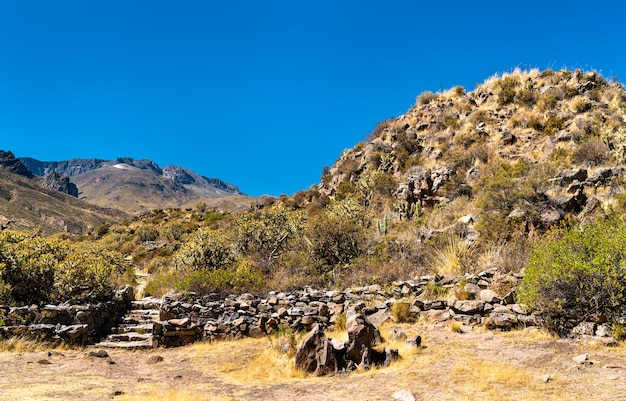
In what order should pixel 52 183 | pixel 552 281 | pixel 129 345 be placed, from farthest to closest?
pixel 52 183
pixel 129 345
pixel 552 281

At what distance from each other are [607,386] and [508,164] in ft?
52.7

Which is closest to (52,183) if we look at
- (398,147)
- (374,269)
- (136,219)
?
(136,219)

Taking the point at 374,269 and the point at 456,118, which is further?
the point at 456,118

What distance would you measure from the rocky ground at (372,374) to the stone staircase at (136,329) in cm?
118

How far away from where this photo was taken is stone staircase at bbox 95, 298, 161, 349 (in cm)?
1016

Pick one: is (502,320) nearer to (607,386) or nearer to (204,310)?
(607,386)

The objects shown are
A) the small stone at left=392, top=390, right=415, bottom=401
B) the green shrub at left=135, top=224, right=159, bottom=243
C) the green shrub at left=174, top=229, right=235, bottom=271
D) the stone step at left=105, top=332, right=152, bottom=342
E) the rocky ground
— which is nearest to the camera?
the small stone at left=392, top=390, right=415, bottom=401

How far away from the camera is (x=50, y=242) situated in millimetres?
13633

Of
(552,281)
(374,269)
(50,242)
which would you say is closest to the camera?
(552,281)

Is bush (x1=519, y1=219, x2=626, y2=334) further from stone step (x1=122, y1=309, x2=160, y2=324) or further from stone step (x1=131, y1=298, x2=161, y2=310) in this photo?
stone step (x1=131, y1=298, x2=161, y2=310)

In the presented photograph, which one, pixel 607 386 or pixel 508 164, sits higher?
pixel 508 164

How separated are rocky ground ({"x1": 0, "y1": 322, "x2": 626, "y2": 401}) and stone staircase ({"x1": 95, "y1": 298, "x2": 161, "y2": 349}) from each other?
46.6 inches

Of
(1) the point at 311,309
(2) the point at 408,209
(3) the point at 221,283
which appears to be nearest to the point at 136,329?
(3) the point at 221,283

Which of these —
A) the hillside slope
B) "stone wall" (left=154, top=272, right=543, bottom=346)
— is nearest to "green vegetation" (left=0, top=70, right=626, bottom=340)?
"stone wall" (left=154, top=272, right=543, bottom=346)
